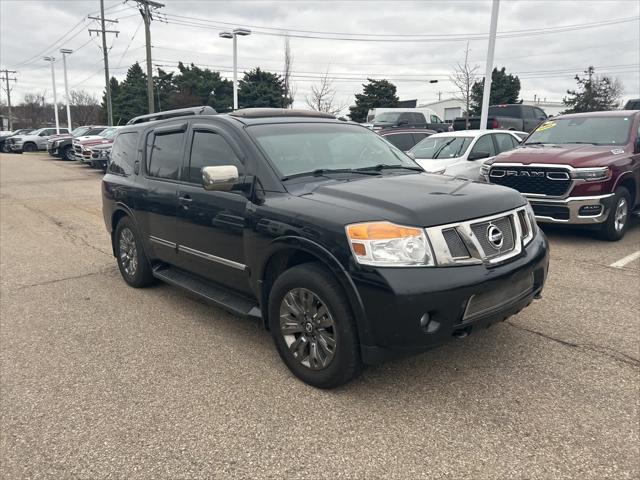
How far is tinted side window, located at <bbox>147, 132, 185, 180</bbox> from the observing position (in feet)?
15.0

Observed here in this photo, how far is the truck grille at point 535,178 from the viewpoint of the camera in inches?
268

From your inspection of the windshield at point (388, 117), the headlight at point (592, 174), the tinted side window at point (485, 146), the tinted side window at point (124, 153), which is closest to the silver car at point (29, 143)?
the windshield at point (388, 117)

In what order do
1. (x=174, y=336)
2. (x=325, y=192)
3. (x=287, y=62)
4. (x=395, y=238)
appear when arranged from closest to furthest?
(x=395, y=238), (x=325, y=192), (x=174, y=336), (x=287, y=62)

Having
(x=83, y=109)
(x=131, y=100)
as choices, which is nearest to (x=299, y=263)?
(x=131, y=100)

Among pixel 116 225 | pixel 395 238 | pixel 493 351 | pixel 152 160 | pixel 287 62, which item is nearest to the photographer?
pixel 395 238

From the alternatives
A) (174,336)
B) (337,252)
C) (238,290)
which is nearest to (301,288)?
(337,252)

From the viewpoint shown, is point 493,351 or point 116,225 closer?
point 493,351

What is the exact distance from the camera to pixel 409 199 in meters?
3.15

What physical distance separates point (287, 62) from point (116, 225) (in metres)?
28.5

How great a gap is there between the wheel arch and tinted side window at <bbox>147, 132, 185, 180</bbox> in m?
1.59

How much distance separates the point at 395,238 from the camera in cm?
288

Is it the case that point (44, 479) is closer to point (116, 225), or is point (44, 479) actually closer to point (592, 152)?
point (116, 225)

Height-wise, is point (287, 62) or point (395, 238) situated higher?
point (287, 62)

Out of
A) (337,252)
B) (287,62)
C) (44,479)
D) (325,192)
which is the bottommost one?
(44,479)
